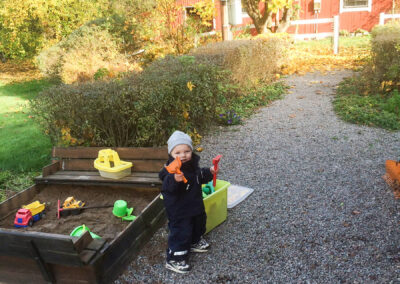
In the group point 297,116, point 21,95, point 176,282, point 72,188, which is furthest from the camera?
point 21,95

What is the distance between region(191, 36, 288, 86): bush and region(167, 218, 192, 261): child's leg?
409cm

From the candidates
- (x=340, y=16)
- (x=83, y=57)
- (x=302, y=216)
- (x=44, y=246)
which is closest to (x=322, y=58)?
(x=340, y=16)

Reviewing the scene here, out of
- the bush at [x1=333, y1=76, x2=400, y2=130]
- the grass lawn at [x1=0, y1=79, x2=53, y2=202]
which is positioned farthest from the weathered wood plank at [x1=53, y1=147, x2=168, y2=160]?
the bush at [x1=333, y1=76, x2=400, y2=130]

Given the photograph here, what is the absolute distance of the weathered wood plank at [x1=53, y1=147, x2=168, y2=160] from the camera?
3980 mm

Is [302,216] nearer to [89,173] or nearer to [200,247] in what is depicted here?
[200,247]

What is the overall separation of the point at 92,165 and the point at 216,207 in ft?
5.95

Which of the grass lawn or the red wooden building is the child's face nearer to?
the grass lawn

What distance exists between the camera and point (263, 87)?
9.16 meters

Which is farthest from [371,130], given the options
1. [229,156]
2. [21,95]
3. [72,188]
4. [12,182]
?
[21,95]

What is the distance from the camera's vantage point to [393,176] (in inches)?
152

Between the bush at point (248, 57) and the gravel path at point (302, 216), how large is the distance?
6.39ft

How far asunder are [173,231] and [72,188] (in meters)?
1.91

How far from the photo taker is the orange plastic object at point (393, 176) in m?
3.68

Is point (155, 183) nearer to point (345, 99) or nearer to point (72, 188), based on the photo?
point (72, 188)
